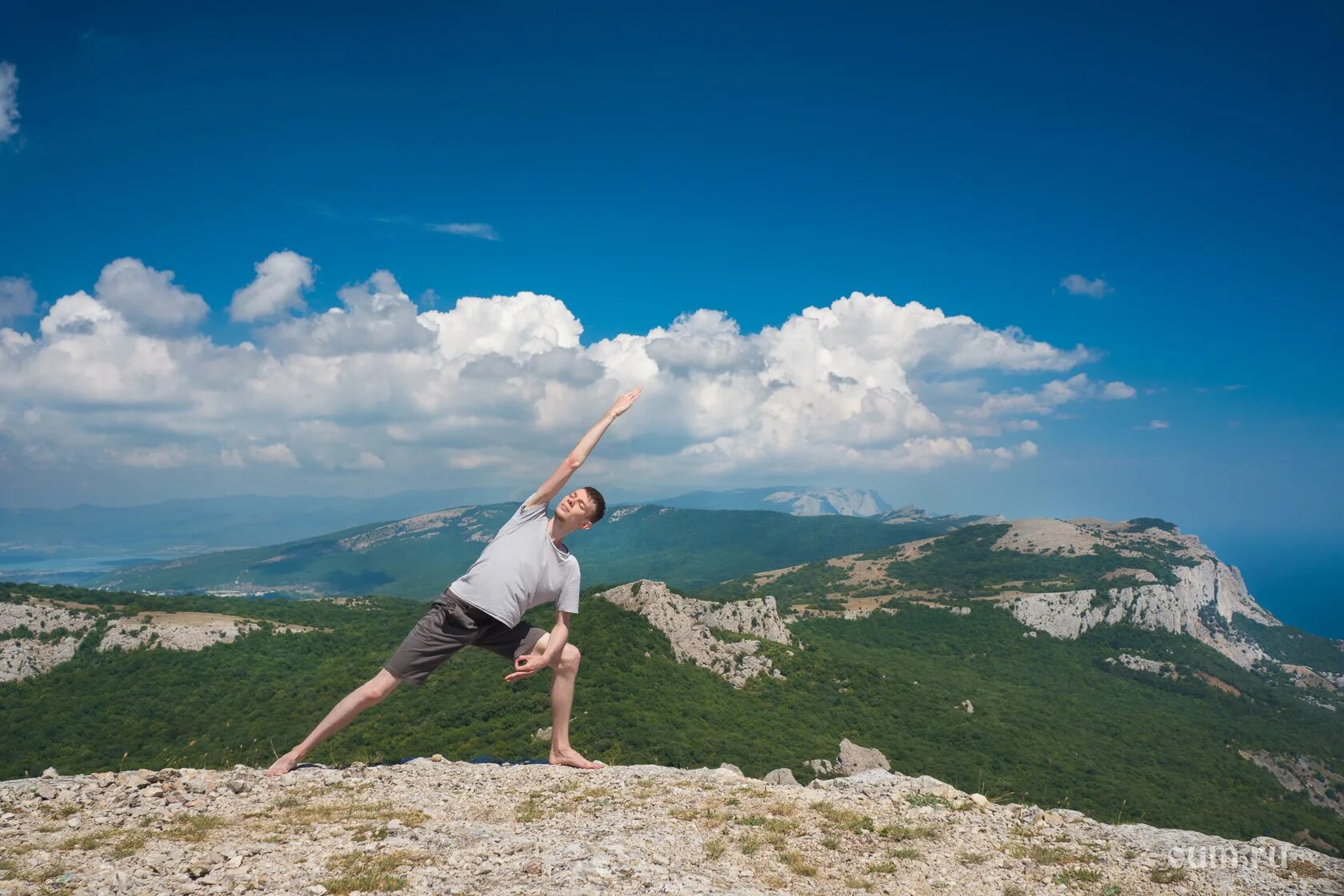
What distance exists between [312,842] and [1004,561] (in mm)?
192932

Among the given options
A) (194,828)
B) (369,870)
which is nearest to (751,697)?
(194,828)

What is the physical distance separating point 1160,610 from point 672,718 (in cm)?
14820

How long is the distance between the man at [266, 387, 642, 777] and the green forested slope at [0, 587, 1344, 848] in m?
5.07

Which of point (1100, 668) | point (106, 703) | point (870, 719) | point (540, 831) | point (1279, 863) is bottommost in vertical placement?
point (1100, 668)

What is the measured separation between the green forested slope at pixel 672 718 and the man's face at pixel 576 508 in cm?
792

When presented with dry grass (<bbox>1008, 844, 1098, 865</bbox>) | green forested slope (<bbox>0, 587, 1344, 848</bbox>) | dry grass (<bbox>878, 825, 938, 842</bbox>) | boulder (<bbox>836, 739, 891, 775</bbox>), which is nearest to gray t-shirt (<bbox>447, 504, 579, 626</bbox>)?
dry grass (<bbox>878, 825, 938, 842</bbox>)

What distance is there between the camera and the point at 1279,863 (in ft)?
25.1

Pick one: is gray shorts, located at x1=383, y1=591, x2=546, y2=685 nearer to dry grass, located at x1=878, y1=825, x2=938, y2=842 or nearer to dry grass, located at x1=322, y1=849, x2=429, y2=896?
dry grass, located at x1=322, y1=849, x2=429, y2=896

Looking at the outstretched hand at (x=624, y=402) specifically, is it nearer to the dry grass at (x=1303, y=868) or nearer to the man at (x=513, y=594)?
the man at (x=513, y=594)

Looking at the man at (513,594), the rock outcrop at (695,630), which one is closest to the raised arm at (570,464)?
the man at (513,594)

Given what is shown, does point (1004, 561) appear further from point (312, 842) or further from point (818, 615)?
point (312, 842)

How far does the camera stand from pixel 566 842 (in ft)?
23.1

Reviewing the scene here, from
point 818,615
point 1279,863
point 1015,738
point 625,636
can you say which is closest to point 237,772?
point 1279,863

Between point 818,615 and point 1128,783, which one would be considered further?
point 818,615
